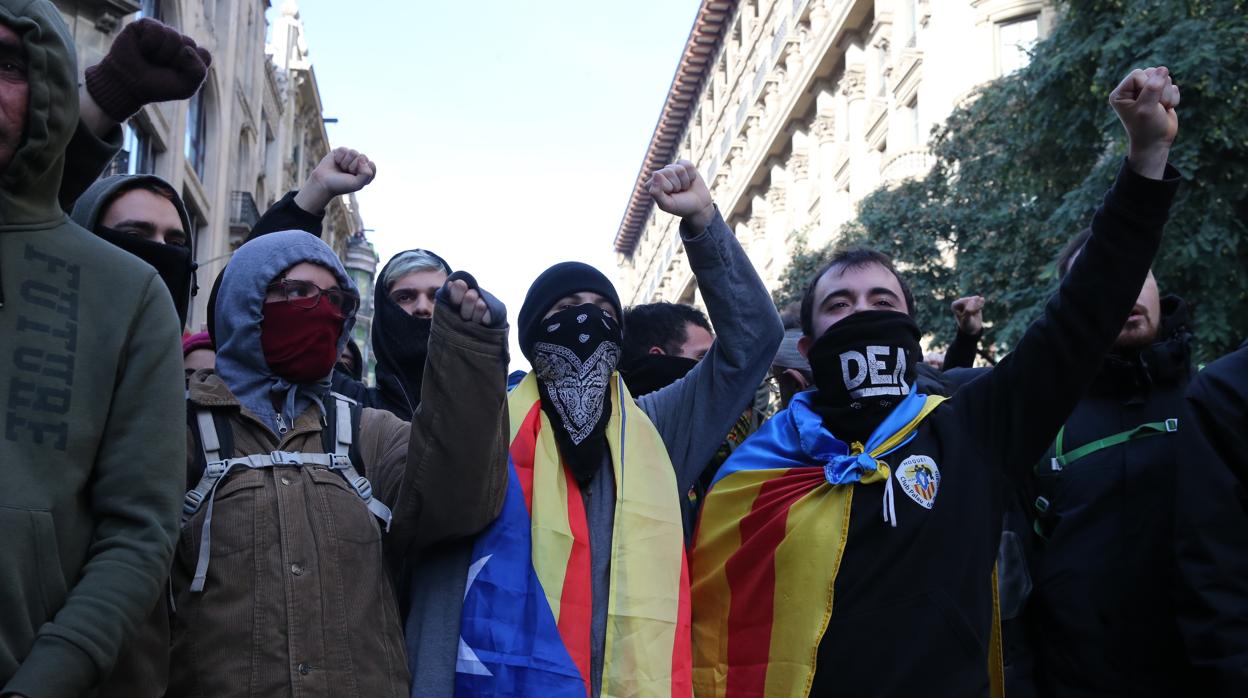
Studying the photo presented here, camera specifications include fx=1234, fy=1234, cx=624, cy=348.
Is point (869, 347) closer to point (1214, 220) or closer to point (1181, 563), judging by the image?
point (1181, 563)

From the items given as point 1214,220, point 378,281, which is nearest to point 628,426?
point 378,281

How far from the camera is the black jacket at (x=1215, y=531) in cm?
323

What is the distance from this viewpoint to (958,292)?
19531mm

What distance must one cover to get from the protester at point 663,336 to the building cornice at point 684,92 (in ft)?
128

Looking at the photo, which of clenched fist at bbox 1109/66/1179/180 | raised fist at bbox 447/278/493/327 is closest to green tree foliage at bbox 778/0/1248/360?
clenched fist at bbox 1109/66/1179/180

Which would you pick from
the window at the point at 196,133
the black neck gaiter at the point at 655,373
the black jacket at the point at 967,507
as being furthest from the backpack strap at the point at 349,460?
the window at the point at 196,133

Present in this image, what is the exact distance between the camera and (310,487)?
2.87m

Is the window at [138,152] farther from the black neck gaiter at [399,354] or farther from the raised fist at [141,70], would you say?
the raised fist at [141,70]

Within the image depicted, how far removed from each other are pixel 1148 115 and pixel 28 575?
9.08 ft

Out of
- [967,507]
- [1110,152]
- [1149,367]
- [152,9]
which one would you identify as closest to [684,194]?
[967,507]

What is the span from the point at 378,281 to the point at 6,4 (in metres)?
2.15

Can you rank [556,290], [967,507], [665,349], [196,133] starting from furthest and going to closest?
[196,133] → [665,349] → [556,290] → [967,507]

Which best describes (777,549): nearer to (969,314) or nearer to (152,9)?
(969,314)

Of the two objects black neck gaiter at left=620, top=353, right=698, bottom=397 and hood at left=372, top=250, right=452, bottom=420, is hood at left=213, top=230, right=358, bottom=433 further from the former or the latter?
black neck gaiter at left=620, top=353, right=698, bottom=397
